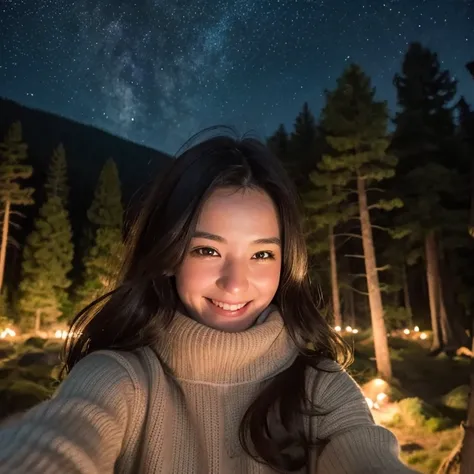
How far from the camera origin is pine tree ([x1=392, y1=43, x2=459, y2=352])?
19.5 metres

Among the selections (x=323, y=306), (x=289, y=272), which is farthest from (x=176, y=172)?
(x=323, y=306)

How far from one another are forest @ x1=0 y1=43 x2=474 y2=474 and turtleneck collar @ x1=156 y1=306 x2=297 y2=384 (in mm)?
8604

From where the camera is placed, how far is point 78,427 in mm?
1738

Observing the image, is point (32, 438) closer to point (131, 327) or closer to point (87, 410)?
point (87, 410)

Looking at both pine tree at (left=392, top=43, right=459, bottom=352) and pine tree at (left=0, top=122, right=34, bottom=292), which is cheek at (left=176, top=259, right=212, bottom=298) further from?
pine tree at (left=0, top=122, right=34, bottom=292)

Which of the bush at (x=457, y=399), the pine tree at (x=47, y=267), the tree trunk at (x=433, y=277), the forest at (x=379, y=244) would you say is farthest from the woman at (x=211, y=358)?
the pine tree at (x=47, y=267)

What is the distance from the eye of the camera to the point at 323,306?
400 cm

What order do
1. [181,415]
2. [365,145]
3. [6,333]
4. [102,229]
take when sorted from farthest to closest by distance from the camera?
[102,229], [6,333], [365,145], [181,415]

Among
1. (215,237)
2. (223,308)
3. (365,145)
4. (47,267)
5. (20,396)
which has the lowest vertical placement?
(20,396)

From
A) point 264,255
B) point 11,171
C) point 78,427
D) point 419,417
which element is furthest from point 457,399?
point 11,171

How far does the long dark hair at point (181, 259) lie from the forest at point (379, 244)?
8.26 meters

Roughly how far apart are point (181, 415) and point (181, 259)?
0.79m

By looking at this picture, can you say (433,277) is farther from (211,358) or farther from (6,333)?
(6,333)

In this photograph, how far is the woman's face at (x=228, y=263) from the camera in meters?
2.36
